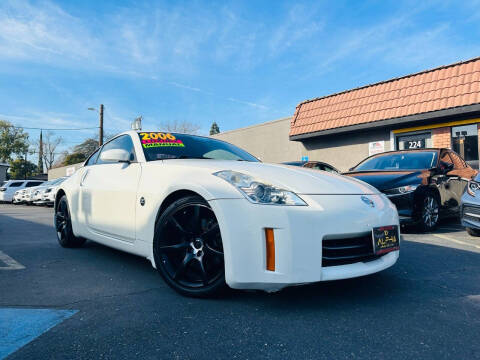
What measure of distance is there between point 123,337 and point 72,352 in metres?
0.25

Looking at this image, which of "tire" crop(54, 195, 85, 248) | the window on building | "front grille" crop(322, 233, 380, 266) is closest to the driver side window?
"tire" crop(54, 195, 85, 248)

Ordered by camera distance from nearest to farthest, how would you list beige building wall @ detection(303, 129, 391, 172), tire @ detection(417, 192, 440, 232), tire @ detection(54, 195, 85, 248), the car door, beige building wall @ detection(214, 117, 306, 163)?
the car door → tire @ detection(54, 195, 85, 248) → tire @ detection(417, 192, 440, 232) → beige building wall @ detection(303, 129, 391, 172) → beige building wall @ detection(214, 117, 306, 163)

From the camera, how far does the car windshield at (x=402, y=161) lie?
6254mm

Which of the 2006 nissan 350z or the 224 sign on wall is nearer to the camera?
the 2006 nissan 350z

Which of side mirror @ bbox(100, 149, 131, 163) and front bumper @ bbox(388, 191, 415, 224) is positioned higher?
side mirror @ bbox(100, 149, 131, 163)

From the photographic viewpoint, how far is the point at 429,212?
18.2 ft

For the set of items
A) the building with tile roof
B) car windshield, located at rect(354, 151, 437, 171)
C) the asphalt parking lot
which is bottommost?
the asphalt parking lot

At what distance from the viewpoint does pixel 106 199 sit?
11.2 ft

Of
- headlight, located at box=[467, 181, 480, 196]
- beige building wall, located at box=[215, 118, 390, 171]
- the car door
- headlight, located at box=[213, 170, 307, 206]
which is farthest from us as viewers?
beige building wall, located at box=[215, 118, 390, 171]

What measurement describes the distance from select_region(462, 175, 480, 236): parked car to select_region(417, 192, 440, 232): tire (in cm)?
49

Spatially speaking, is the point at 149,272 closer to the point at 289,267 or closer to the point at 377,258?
the point at 289,267

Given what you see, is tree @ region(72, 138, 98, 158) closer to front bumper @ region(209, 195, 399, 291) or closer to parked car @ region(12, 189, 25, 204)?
parked car @ region(12, 189, 25, 204)

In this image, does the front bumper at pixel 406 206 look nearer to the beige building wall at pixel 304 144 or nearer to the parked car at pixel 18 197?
the beige building wall at pixel 304 144

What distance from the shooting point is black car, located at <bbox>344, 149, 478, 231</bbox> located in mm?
5262
